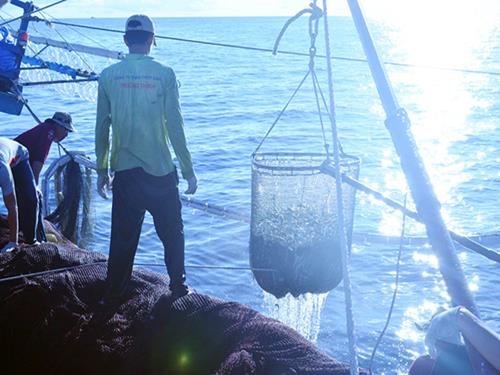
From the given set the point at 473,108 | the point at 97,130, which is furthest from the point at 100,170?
the point at 473,108

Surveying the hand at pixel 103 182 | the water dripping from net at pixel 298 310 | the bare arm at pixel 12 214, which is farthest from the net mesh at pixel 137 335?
the water dripping from net at pixel 298 310

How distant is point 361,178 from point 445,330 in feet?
43.3

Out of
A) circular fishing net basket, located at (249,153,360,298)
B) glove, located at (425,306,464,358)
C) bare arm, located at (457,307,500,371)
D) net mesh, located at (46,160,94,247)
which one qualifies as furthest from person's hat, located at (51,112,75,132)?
bare arm, located at (457,307,500,371)

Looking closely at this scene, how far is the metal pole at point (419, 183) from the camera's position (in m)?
2.71

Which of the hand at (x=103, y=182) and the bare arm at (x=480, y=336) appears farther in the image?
the hand at (x=103, y=182)

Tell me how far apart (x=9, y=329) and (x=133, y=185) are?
134cm

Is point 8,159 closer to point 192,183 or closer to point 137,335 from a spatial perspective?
point 192,183

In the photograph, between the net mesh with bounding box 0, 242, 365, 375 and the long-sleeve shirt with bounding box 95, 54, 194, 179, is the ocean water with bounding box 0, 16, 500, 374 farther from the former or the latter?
the long-sleeve shirt with bounding box 95, 54, 194, 179

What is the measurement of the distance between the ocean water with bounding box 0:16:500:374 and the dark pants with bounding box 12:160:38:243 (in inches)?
69.4

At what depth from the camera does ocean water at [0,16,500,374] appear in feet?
27.5

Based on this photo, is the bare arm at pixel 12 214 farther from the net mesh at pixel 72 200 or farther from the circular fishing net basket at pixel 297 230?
the net mesh at pixel 72 200

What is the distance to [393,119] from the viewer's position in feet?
10.1

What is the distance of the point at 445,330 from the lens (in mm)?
2510

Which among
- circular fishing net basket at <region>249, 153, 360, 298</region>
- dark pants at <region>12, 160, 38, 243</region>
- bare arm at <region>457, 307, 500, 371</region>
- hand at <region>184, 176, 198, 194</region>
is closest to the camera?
bare arm at <region>457, 307, 500, 371</region>
